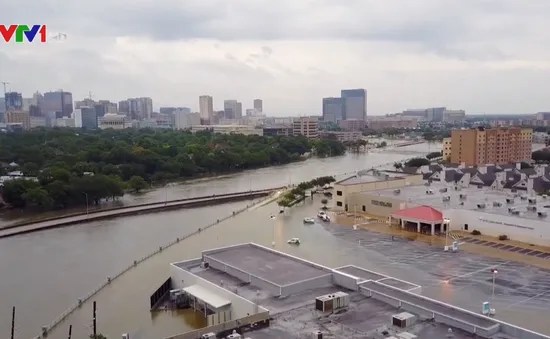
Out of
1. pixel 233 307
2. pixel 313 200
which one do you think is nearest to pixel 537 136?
pixel 313 200

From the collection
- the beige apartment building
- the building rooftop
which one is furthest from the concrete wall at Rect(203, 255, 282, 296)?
the beige apartment building

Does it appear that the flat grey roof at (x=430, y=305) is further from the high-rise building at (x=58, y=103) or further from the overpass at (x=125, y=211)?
the high-rise building at (x=58, y=103)

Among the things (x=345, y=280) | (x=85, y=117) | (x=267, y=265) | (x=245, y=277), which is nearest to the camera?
(x=345, y=280)

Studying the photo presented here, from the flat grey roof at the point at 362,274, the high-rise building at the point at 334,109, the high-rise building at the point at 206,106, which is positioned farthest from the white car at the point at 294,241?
the high-rise building at the point at 334,109

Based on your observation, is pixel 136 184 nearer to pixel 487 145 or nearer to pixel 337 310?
pixel 337 310

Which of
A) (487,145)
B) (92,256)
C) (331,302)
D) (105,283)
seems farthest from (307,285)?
(487,145)
